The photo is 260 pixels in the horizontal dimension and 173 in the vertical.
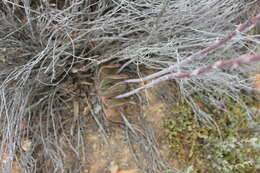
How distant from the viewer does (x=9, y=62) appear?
944 mm

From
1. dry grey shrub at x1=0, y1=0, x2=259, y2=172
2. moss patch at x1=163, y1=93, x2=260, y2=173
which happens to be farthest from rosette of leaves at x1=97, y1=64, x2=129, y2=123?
moss patch at x1=163, y1=93, x2=260, y2=173

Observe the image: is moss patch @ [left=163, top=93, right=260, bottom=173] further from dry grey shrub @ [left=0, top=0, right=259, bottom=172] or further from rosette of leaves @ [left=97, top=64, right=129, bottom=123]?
rosette of leaves @ [left=97, top=64, right=129, bottom=123]

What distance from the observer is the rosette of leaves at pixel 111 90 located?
96 cm

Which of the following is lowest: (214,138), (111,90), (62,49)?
(214,138)

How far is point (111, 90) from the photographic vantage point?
962 millimetres

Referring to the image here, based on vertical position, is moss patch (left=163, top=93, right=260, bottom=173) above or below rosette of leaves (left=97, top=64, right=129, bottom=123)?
below

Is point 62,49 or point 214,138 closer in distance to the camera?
point 62,49

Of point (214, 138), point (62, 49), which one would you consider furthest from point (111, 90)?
point (214, 138)

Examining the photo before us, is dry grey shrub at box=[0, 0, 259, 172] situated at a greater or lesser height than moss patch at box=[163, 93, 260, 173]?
greater

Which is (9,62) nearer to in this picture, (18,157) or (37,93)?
(37,93)

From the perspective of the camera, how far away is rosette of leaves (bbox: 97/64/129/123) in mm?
964

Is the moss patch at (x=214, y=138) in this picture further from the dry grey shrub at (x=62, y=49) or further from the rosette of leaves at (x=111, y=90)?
the rosette of leaves at (x=111, y=90)

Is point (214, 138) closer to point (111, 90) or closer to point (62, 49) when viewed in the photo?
point (111, 90)

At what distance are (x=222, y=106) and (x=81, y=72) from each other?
2.19 ft
